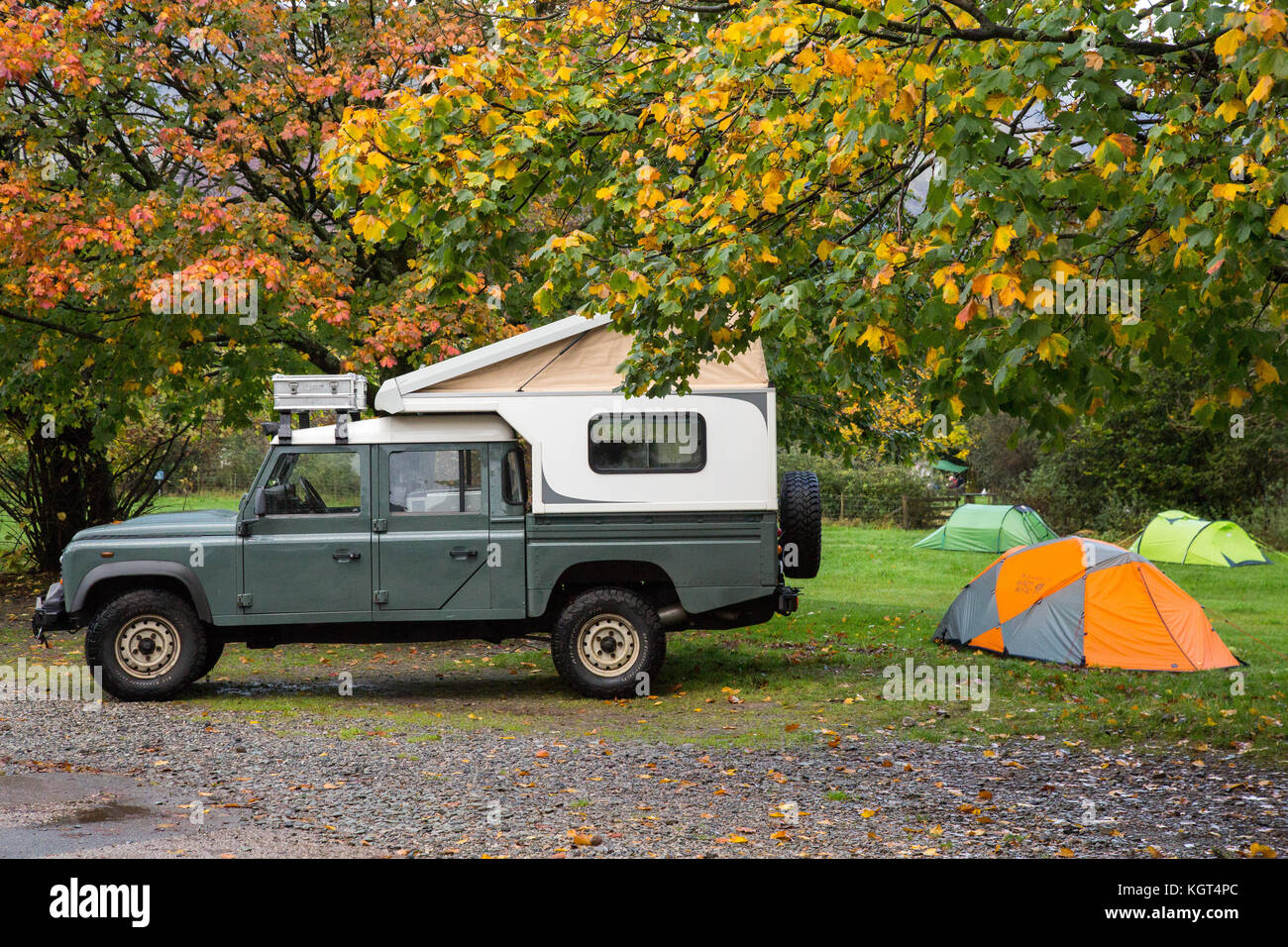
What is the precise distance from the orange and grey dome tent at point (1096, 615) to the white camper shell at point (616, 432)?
4.13 metres

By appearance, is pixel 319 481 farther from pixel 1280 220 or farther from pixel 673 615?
pixel 1280 220

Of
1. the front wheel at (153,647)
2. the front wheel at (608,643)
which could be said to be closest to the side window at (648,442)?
the front wheel at (608,643)

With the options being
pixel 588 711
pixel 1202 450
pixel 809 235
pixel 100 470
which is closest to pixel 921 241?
pixel 809 235

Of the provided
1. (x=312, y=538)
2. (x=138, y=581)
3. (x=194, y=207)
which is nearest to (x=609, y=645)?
(x=312, y=538)

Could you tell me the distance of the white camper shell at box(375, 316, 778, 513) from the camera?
31.7ft

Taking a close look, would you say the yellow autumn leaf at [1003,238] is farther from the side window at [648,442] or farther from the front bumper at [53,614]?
the front bumper at [53,614]

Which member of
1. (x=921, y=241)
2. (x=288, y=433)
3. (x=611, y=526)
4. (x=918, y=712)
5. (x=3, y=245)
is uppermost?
(x=3, y=245)

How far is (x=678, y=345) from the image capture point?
8.27 meters

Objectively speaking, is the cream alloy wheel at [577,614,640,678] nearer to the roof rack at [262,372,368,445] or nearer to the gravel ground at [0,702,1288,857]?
the gravel ground at [0,702,1288,857]

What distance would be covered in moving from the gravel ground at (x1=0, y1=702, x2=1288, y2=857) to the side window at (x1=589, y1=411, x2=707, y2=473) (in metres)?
2.43

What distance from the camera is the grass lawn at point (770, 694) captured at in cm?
862

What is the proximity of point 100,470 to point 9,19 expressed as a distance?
949cm

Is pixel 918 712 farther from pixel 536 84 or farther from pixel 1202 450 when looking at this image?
pixel 1202 450

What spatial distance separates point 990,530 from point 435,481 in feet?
64.9
